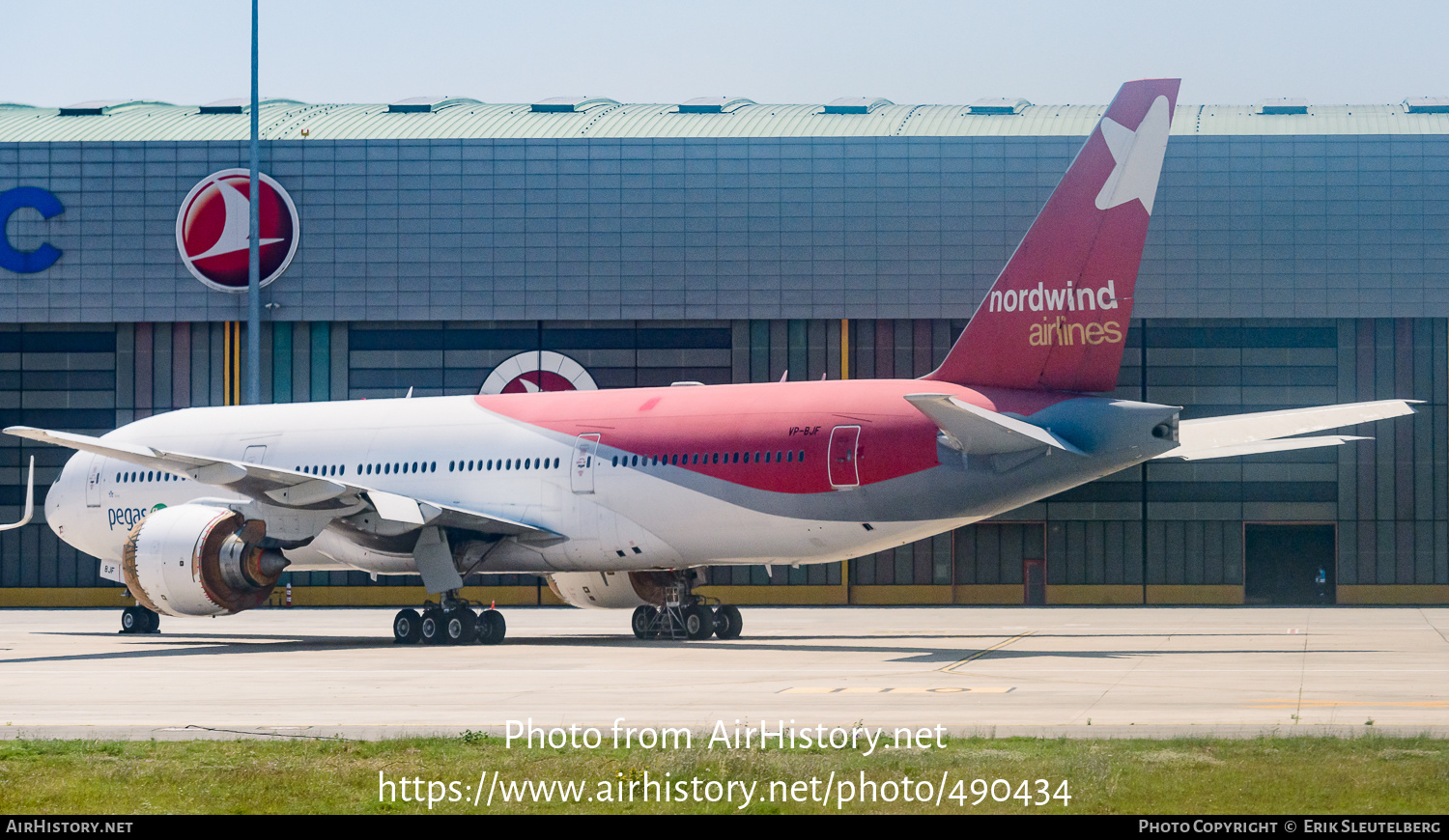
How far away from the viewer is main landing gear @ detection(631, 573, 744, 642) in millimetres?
26547

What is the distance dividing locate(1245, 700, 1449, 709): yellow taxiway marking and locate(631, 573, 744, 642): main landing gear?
507 inches

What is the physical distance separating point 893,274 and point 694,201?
6.43m

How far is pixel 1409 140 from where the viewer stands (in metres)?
45.2

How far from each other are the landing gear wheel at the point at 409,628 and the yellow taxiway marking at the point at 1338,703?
15.3 m

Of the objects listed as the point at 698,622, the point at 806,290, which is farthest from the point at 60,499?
the point at 806,290

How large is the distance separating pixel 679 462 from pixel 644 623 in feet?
12.1

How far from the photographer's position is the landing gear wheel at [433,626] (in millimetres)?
25641

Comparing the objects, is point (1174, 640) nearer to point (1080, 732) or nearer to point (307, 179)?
point (1080, 732)

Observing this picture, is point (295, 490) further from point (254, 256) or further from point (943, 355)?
point (943, 355)

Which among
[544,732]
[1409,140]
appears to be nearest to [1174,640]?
[544,732]

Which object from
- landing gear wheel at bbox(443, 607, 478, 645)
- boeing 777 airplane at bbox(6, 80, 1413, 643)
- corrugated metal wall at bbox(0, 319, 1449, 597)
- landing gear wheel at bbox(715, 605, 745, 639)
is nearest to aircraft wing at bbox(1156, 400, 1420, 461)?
boeing 777 airplane at bbox(6, 80, 1413, 643)

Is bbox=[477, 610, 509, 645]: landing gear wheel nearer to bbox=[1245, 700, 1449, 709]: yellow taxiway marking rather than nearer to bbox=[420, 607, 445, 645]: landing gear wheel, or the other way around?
bbox=[420, 607, 445, 645]: landing gear wheel

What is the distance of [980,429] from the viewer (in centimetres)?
2134

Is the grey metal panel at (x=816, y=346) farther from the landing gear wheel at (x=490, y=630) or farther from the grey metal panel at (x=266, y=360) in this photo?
the landing gear wheel at (x=490, y=630)
